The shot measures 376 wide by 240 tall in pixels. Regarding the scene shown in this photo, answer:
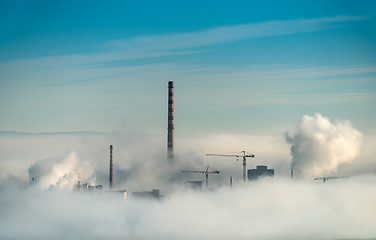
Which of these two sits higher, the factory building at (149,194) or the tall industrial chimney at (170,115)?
the tall industrial chimney at (170,115)

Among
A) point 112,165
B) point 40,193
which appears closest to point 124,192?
point 112,165

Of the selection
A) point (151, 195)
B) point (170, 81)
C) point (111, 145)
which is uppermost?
point (170, 81)

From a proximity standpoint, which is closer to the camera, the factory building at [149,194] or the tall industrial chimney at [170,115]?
the tall industrial chimney at [170,115]

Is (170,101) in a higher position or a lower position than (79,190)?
higher

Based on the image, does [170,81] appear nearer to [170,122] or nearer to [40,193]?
[170,122]

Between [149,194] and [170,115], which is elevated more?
[170,115]

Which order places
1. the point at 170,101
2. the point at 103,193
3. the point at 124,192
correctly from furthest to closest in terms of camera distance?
the point at 103,193
the point at 124,192
the point at 170,101

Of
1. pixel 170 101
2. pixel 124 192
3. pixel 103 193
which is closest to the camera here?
pixel 170 101

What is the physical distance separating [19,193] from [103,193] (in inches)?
1036

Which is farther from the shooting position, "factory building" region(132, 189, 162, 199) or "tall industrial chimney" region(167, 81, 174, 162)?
"factory building" region(132, 189, 162, 199)

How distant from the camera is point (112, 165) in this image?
7352 inches

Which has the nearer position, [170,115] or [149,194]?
[170,115]

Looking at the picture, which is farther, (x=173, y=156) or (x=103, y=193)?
(x=103, y=193)

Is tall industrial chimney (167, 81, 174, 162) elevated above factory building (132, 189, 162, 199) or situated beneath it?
elevated above
